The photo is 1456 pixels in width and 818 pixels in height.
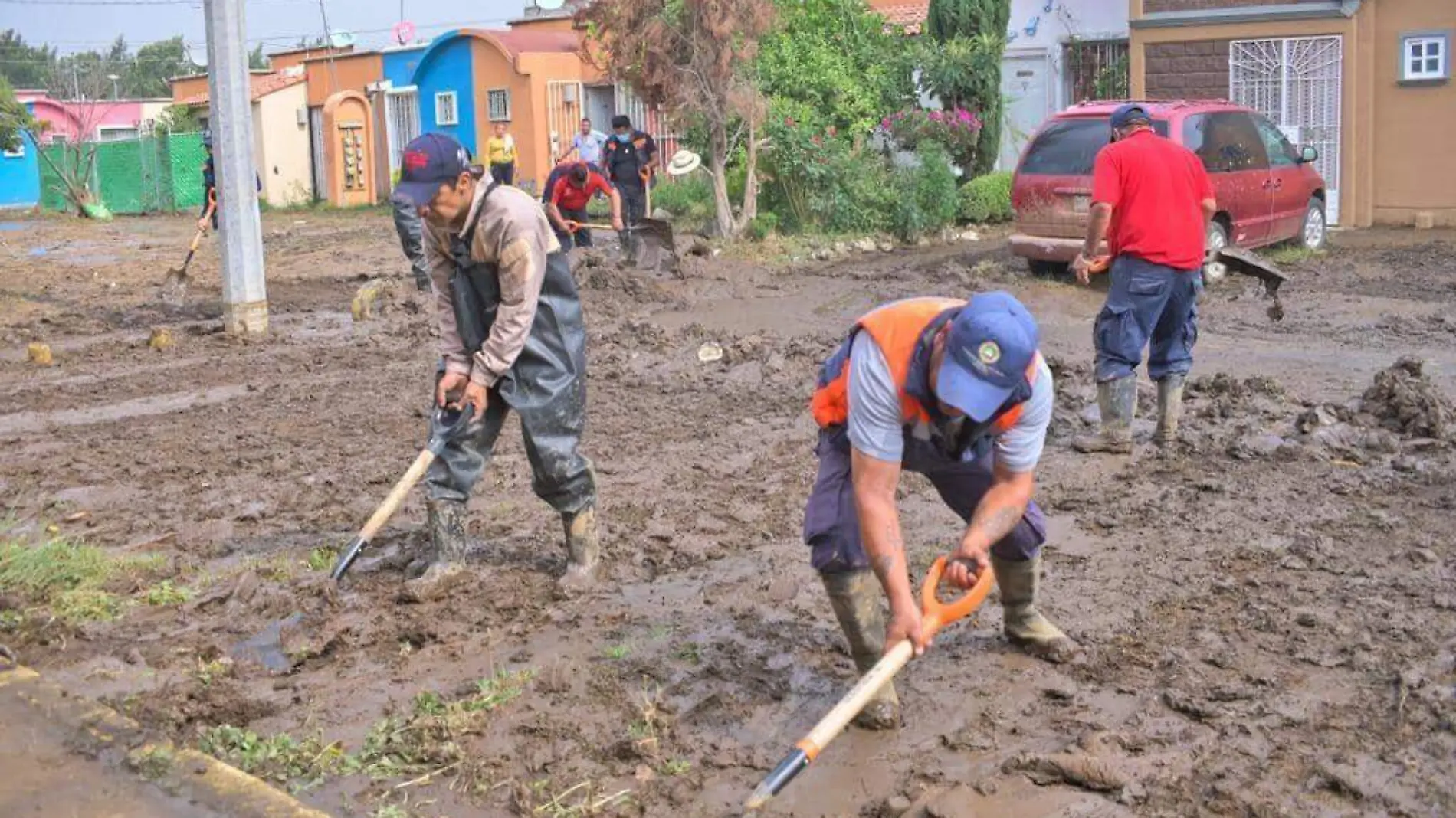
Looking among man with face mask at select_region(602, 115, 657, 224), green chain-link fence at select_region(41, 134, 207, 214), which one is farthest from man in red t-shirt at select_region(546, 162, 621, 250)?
green chain-link fence at select_region(41, 134, 207, 214)

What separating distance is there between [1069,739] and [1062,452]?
147 inches

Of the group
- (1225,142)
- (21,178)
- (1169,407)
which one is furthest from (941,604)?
(21,178)

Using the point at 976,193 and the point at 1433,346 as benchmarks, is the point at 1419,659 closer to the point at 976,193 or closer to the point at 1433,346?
the point at 1433,346

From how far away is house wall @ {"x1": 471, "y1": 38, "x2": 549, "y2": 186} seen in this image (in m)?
31.0

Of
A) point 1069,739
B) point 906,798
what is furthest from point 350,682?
point 1069,739

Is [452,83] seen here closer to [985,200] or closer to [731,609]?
[985,200]

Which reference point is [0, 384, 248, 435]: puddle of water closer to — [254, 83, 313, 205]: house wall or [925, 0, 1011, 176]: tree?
[925, 0, 1011, 176]: tree

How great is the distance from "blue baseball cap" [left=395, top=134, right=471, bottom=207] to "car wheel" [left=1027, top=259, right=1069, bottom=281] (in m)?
A: 10.1

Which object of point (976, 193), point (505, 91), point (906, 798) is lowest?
point (906, 798)

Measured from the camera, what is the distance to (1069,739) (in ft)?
15.2

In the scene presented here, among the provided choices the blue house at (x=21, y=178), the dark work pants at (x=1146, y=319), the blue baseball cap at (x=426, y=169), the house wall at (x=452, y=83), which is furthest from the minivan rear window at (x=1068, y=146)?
the blue house at (x=21, y=178)

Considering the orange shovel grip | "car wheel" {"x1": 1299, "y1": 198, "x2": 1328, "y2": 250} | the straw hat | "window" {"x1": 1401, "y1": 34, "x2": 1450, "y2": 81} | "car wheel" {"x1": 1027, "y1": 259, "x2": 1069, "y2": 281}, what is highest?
"window" {"x1": 1401, "y1": 34, "x2": 1450, "y2": 81}

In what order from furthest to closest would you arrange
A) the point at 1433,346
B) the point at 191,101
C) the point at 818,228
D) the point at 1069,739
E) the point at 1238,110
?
1. the point at 191,101
2. the point at 818,228
3. the point at 1238,110
4. the point at 1433,346
5. the point at 1069,739

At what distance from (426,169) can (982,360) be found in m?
2.52
